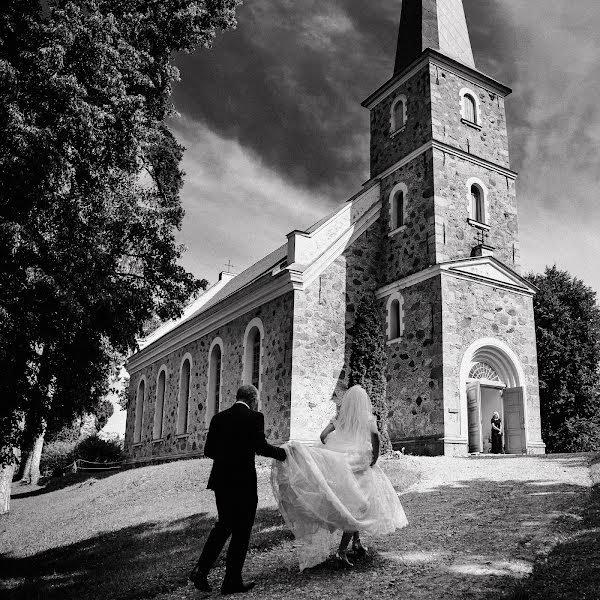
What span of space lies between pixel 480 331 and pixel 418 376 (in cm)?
218

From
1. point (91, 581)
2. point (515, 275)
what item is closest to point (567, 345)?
point (515, 275)

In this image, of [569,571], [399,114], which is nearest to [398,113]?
[399,114]

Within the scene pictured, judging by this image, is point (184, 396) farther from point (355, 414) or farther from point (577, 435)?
point (355, 414)

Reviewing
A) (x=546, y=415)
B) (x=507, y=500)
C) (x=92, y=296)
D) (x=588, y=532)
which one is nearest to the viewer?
(x=588, y=532)

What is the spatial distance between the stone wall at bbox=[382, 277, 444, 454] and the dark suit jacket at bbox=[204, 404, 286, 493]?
1048 cm

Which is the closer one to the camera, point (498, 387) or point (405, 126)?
point (498, 387)

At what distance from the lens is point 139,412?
3059cm

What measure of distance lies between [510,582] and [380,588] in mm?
1164

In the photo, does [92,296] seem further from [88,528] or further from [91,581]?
[88,528]

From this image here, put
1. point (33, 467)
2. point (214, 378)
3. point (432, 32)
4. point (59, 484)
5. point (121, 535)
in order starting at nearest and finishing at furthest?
point (121, 535), point (432, 32), point (214, 378), point (59, 484), point (33, 467)

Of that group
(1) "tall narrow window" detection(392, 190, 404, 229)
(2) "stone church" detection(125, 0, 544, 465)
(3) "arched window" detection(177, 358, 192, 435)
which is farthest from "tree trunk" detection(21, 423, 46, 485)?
(1) "tall narrow window" detection(392, 190, 404, 229)

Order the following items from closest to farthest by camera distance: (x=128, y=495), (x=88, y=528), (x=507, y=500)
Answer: (x=507, y=500) → (x=88, y=528) → (x=128, y=495)

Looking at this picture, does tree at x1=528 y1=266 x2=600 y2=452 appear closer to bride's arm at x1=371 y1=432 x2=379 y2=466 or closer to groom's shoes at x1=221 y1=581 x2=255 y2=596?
bride's arm at x1=371 y1=432 x2=379 y2=466

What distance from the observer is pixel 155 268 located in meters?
12.8
